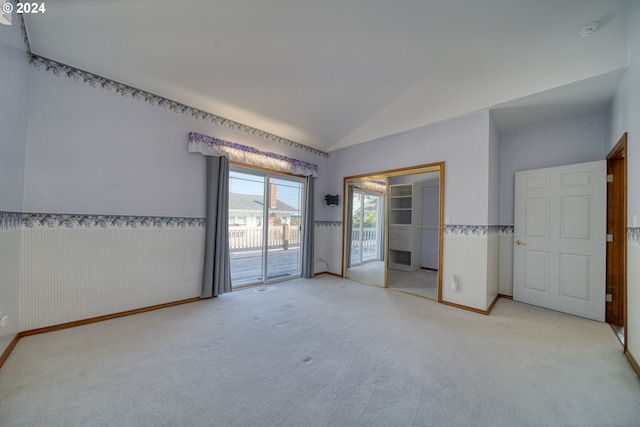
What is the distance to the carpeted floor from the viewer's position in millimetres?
1379

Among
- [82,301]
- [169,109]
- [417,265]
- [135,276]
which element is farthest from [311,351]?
[417,265]

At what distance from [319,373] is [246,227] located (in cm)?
254

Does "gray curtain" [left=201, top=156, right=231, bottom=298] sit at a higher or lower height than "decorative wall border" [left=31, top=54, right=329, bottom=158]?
lower

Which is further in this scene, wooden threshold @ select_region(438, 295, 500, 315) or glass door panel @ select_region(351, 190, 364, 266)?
glass door panel @ select_region(351, 190, 364, 266)

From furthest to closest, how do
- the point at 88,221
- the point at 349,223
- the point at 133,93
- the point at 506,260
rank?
1. the point at 349,223
2. the point at 506,260
3. the point at 133,93
4. the point at 88,221

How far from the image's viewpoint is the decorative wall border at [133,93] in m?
2.32

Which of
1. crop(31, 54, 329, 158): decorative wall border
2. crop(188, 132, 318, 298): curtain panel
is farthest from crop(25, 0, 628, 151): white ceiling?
crop(188, 132, 318, 298): curtain panel

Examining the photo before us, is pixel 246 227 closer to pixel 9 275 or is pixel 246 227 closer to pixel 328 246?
pixel 328 246

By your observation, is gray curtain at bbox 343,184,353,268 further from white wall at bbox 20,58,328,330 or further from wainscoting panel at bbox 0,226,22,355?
wainscoting panel at bbox 0,226,22,355

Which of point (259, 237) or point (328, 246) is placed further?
point (328, 246)

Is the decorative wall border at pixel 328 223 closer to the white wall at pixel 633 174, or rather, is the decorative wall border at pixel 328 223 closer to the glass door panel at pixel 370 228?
the glass door panel at pixel 370 228

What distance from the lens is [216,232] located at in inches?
131

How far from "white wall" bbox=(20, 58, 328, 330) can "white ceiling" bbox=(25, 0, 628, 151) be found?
1.24 feet

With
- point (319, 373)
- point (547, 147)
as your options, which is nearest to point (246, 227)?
point (319, 373)
